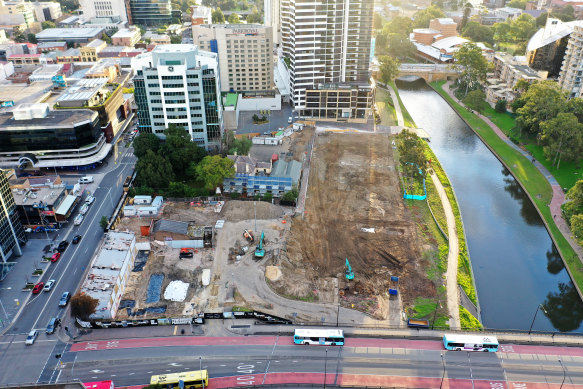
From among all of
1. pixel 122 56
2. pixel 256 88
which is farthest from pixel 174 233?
pixel 122 56

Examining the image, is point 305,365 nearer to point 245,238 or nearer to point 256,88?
point 245,238

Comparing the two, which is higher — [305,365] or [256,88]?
[256,88]

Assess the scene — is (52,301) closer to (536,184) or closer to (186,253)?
(186,253)

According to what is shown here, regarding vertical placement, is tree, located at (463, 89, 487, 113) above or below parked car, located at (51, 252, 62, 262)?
above

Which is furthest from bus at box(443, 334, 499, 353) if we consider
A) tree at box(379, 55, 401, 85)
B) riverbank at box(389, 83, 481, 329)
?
tree at box(379, 55, 401, 85)

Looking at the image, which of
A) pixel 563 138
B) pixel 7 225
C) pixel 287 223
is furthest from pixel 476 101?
pixel 7 225

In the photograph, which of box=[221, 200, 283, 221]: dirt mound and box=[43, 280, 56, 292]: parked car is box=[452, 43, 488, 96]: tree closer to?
box=[221, 200, 283, 221]: dirt mound

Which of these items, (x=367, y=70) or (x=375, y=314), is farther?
(x=367, y=70)
